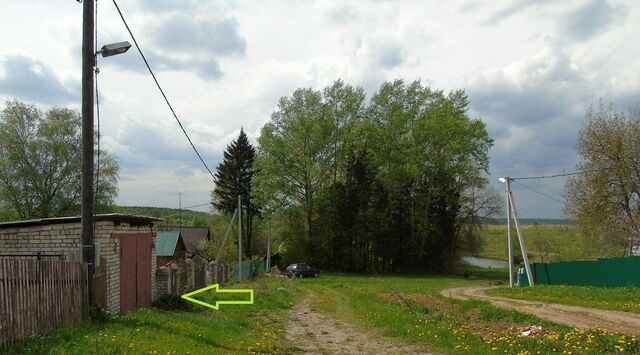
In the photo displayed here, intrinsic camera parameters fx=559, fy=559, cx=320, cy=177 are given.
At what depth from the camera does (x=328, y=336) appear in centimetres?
1344

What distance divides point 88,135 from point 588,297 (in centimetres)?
1889

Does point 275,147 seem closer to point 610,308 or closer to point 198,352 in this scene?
point 610,308

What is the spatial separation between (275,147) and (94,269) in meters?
41.2

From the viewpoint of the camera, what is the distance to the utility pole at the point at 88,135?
11258mm

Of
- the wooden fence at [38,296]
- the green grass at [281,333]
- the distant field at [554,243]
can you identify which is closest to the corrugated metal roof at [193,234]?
the distant field at [554,243]

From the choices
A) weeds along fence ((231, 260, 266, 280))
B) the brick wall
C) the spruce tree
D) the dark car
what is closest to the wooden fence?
the brick wall

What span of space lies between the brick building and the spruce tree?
1801 inches

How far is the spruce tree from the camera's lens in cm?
6197

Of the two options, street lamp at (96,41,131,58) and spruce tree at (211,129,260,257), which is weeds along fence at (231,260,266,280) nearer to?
spruce tree at (211,129,260,257)

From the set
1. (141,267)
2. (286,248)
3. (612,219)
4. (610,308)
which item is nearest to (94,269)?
(141,267)

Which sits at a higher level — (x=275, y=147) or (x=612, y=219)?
(x=275, y=147)

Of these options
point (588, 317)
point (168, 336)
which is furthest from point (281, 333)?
point (588, 317)

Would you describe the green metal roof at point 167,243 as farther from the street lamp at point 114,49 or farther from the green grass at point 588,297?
the street lamp at point 114,49

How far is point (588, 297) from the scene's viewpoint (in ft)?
70.3
